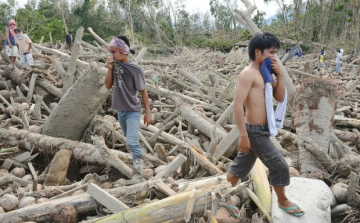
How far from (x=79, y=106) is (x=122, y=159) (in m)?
1.18

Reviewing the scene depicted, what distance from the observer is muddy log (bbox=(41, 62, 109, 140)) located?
16.0 feet

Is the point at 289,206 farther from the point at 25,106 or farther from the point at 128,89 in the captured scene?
the point at 25,106

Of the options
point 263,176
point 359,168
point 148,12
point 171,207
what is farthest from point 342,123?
point 148,12

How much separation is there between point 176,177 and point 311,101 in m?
1.94

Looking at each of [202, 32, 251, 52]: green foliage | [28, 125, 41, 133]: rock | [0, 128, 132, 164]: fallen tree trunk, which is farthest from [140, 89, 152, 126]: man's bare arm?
[202, 32, 251, 52]: green foliage

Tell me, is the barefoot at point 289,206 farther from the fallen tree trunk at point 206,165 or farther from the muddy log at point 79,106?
the muddy log at point 79,106

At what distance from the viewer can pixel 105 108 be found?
252 inches

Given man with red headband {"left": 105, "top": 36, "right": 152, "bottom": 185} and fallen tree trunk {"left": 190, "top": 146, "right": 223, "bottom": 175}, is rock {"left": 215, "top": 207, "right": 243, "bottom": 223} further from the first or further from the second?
man with red headband {"left": 105, "top": 36, "right": 152, "bottom": 185}

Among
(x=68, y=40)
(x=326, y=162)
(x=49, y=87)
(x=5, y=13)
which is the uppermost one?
(x=5, y=13)

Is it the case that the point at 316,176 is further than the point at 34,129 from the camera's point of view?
No

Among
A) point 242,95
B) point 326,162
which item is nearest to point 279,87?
point 242,95

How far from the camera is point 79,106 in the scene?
499 cm

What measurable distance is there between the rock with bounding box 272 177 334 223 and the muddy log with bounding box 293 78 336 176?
2.78 feet

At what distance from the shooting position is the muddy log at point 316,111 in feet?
13.9
